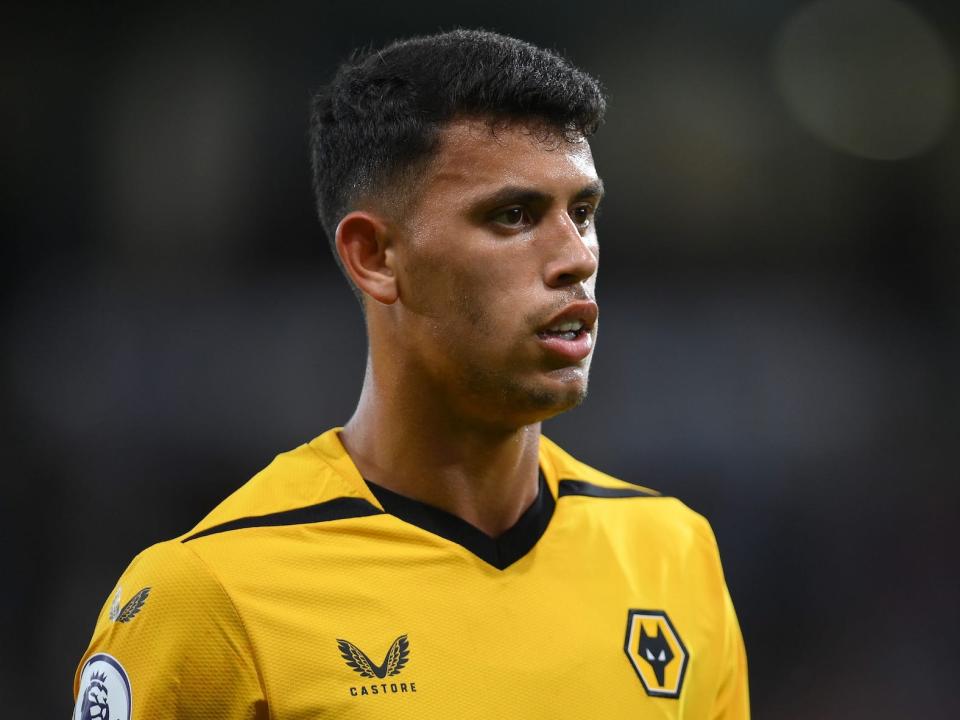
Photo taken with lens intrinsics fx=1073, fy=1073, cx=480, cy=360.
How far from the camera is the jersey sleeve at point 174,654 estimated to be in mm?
1795

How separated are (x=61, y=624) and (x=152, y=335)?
147cm

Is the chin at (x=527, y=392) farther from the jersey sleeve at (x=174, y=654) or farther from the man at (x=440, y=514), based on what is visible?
the jersey sleeve at (x=174, y=654)

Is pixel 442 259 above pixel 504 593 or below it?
above

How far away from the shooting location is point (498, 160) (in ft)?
6.40

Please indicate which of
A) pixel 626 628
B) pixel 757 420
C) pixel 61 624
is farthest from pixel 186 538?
pixel 757 420

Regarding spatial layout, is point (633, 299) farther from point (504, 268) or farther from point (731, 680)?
point (504, 268)

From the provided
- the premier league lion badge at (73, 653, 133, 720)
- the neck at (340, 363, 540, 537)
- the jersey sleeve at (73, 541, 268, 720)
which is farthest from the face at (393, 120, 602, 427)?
the premier league lion badge at (73, 653, 133, 720)

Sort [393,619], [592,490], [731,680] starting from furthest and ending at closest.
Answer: [592,490] < [731,680] < [393,619]

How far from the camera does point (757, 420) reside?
583cm

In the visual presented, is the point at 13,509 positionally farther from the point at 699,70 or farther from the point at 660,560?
the point at 699,70

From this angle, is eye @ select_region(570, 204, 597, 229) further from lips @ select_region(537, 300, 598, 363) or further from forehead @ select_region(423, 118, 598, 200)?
lips @ select_region(537, 300, 598, 363)

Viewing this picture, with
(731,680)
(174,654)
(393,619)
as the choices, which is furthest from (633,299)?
(174,654)

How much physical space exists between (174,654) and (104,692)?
0.16 m

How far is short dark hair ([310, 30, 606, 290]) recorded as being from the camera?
1991 millimetres
